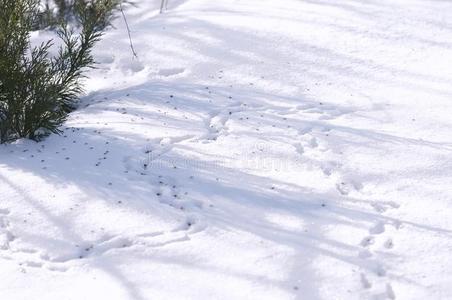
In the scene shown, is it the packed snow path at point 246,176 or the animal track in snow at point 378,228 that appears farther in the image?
the animal track in snow at point 378,228

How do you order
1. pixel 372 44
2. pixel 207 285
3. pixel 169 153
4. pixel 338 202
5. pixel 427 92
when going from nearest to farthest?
pixel 207 285 → pixel 338 202 → pixel 169 153 → pixel 427 92 → pixel 372 44

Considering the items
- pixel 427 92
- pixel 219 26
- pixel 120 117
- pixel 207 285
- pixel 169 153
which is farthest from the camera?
pixel 219 26

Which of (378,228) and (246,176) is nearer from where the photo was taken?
(378,228)

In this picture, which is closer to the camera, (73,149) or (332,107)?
(73,149)

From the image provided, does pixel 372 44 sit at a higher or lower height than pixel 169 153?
higher

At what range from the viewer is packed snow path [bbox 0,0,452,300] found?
3.29 meters

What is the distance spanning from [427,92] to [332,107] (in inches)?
43.0

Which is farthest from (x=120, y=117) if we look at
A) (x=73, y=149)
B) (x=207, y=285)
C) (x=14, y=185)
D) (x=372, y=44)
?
(x=372, y=44)

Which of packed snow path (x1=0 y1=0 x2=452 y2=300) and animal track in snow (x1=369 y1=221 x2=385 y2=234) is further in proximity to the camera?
animal track in snow (x1=369 y1=221 x2=385 y2=234)

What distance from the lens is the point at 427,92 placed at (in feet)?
18.7

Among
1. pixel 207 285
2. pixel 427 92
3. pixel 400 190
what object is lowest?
pixel 207 285

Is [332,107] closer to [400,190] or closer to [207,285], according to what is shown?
[400,190]

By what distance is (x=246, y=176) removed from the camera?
14.3 ft

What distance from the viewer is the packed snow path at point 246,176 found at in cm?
329
